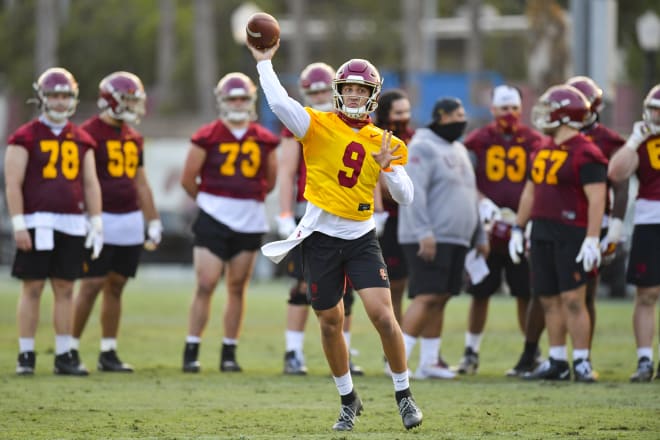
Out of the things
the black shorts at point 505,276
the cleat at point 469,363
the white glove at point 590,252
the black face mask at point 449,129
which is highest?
the black face mask at point 449,129

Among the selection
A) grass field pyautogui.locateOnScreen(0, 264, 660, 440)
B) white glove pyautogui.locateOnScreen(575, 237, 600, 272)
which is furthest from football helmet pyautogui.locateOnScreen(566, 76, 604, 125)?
grass field pyautogui.locateOnScreen(0, 264, 660, 440)

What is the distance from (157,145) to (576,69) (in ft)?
47.3

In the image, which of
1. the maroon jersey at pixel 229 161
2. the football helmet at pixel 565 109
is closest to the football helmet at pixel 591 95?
the football helmet at pixel 565 109

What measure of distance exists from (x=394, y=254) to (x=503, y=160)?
1227mm

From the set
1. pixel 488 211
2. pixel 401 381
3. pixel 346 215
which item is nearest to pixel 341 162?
pixel 346 215

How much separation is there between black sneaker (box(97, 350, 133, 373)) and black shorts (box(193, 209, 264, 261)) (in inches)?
45.3

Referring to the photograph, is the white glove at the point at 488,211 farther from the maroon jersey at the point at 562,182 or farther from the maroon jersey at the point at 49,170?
the maroon jersey at the point at 49,170

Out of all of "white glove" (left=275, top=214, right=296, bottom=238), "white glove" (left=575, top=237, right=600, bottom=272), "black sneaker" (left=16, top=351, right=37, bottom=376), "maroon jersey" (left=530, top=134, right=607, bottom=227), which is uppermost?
"maroon jersey" (left=530, top=134, right=607, bottom=227)

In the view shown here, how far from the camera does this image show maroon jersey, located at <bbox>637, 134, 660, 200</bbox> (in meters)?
11.1

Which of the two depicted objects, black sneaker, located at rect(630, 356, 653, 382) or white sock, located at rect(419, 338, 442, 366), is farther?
white sock, located at rect(419, 338, 442, 366)

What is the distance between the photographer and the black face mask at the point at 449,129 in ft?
36.6

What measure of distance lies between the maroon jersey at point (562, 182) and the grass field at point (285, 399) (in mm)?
1311

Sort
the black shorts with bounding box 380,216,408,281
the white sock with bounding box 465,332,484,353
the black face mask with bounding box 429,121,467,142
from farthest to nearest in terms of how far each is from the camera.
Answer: the white sock with bounding box 465,332,484,353 < the black shorts with bounding box 380,216,408,281 < the black face mask with bounding box 429,121,467,142

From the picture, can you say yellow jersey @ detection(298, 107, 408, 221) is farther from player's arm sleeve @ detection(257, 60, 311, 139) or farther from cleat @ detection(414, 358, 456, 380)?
cleat @ detection(414, 358, 456, 380)
